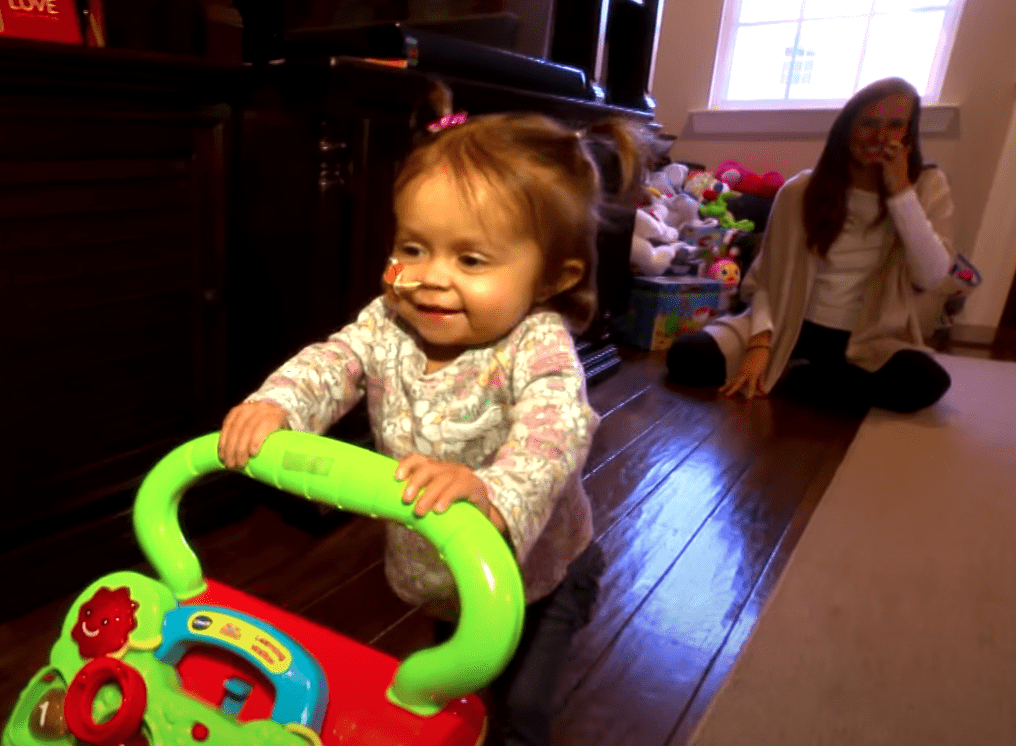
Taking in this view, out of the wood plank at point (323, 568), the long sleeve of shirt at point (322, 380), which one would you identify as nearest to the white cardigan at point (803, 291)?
the wood plank at point (323, 568)

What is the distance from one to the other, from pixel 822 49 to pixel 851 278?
157 centimetres

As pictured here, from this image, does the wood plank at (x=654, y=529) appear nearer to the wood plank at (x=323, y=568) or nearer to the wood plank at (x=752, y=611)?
the wood plank at (x=752, y=611)

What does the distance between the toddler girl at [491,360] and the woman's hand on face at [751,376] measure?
158 cm

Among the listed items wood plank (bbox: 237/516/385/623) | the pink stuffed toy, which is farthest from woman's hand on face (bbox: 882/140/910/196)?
wood plank (bbox: 237/516/385/623)

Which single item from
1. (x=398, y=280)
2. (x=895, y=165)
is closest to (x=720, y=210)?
(x=895, y=165)

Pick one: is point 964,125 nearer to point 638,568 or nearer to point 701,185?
point 701,185

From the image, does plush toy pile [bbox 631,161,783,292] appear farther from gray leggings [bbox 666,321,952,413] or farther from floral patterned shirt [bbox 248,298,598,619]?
floral patterned shirt [bbox 248,298,598,619]

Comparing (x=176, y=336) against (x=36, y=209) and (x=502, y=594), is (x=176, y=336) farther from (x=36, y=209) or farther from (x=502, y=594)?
(x=502, y=594)

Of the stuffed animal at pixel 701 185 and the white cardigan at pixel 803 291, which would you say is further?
the stuffed animal at pixel 701 185

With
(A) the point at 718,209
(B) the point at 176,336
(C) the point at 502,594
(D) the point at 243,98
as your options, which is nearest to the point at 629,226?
(A) the point at 718,209

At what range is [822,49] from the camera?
131 inches

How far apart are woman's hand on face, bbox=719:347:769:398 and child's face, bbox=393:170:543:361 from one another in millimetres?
1731

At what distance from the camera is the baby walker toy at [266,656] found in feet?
1.49

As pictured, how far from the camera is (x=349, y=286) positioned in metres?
Result: 1.24
